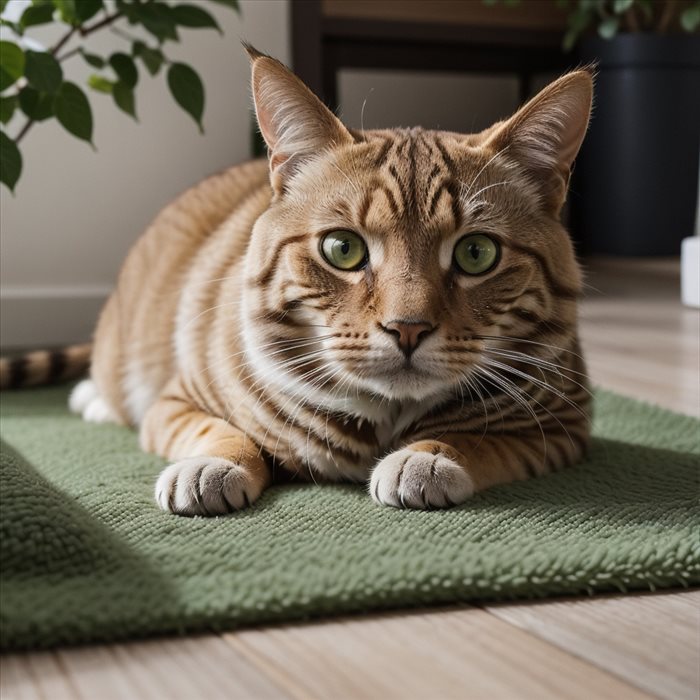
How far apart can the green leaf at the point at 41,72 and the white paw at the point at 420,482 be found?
1096 mm

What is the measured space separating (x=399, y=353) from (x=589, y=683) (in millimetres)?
538

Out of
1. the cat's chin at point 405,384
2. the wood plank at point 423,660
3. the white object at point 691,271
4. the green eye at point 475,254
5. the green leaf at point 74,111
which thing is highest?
the green leaf at point 74,111

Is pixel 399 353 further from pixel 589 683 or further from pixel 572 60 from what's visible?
pixel 572 60

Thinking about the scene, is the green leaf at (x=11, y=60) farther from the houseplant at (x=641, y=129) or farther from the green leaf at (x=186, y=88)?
the houseplant at (x=641, y=129)

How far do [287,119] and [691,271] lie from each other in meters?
2.06

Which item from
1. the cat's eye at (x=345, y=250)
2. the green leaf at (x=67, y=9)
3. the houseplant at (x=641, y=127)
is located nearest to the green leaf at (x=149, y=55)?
the green leaf at (x=67, y=9)

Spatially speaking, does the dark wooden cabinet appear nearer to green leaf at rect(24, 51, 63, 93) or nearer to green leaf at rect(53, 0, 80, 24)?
green leaf at rect(53, 0, 80, 24)

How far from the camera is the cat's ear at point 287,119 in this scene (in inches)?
57.3

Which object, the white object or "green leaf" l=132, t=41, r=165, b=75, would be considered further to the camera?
the white object

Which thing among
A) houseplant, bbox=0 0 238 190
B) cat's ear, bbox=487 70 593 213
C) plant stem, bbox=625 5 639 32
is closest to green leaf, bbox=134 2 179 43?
houseplant, bbox=0 0 238 190

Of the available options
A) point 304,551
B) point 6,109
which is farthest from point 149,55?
point 304,551

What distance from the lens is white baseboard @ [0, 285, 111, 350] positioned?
122 inches

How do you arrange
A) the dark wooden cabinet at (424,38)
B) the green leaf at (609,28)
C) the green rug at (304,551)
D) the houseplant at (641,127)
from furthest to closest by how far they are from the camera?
the houseplant at (641,127) → the green leaf at (609,28) → the dark wooden cabinet at (424,38) → the green rug at (304,551)

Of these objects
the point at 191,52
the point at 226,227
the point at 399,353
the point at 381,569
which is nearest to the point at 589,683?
the point at 381,569
